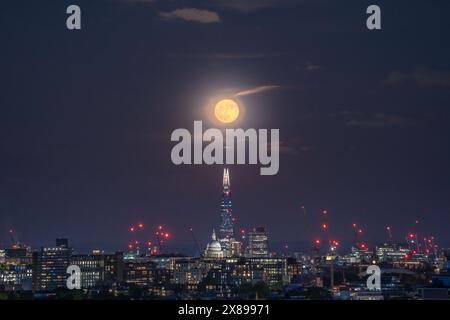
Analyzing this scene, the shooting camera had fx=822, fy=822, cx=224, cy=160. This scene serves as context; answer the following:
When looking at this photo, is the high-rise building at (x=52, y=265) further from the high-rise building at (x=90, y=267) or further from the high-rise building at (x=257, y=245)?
the high-rise building at (x=257, y=245)

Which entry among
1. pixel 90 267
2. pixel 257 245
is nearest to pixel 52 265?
pixel 90 267

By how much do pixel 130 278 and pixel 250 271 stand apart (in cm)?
769

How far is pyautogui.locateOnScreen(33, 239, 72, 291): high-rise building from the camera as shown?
3941 cm

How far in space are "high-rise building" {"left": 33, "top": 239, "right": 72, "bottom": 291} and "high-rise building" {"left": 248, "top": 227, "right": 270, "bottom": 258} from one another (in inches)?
482

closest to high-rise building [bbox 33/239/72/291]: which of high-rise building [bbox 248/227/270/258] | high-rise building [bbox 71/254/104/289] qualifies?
high-rise building [bbox 71/254/104/289]

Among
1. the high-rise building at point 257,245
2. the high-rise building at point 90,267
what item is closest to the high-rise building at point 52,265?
the high-rise building at point 90,267

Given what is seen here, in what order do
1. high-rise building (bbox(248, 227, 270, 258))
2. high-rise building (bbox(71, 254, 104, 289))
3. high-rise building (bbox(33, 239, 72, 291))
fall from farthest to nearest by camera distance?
high-rise building (bbox(248, 227, 270, 258)) → high-rise building (bbox(71, 254, 104, 289)) → high-rise building (bbox(33, 239, 72, 291))

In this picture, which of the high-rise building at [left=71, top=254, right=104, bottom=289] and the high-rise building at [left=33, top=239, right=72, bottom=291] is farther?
the high-rise building at [left=71, top=254, right=104, bottom=289]

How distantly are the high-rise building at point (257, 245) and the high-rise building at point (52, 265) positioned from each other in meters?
12.2

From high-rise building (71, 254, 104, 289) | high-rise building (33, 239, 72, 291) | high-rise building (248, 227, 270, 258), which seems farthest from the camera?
high-rise building (248, 227, 270, 258)

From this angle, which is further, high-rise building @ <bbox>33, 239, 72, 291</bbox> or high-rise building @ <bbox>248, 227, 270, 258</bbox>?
high-rise building @ <bbox>248, 227, 270, 258</bbox>

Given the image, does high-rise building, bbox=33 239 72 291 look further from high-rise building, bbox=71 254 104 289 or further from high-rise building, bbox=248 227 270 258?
high-rise building, bbox=248 227 270 258
